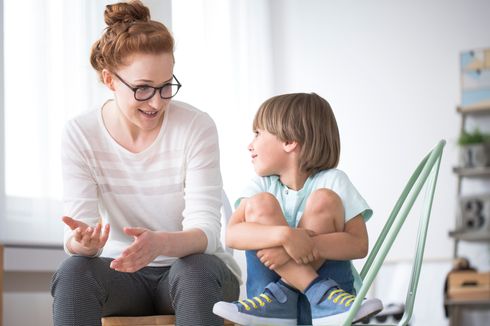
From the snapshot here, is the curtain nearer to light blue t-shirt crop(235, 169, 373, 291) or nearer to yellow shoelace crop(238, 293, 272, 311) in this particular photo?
light blue t-shirt crop(235, 169, 373, 291)

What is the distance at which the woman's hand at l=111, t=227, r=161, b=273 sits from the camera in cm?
129

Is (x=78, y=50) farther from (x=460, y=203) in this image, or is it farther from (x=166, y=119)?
(x=460, y=203)

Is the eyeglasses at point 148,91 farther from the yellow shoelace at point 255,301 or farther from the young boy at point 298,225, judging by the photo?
the yellow shoelace at point 255,301

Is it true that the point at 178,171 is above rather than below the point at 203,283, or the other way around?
above

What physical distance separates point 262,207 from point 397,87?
10.6 ft

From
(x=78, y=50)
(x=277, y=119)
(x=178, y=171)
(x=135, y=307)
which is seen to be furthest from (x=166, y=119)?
(x=78, y=50)

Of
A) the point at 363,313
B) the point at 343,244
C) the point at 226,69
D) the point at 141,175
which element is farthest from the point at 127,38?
the point at 226,69

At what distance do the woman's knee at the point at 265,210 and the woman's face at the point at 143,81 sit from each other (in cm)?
31

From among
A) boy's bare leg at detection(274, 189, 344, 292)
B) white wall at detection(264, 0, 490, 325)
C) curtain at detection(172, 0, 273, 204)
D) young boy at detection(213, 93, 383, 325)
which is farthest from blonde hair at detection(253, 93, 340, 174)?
white wall at detection(264, 0, 490, 325)

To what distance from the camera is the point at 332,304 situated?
1.21 m

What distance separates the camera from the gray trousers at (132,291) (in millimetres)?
1344

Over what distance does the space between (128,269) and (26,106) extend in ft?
3.75

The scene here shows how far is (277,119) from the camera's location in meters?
1.47

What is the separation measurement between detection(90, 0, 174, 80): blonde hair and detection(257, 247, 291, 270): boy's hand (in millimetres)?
478
